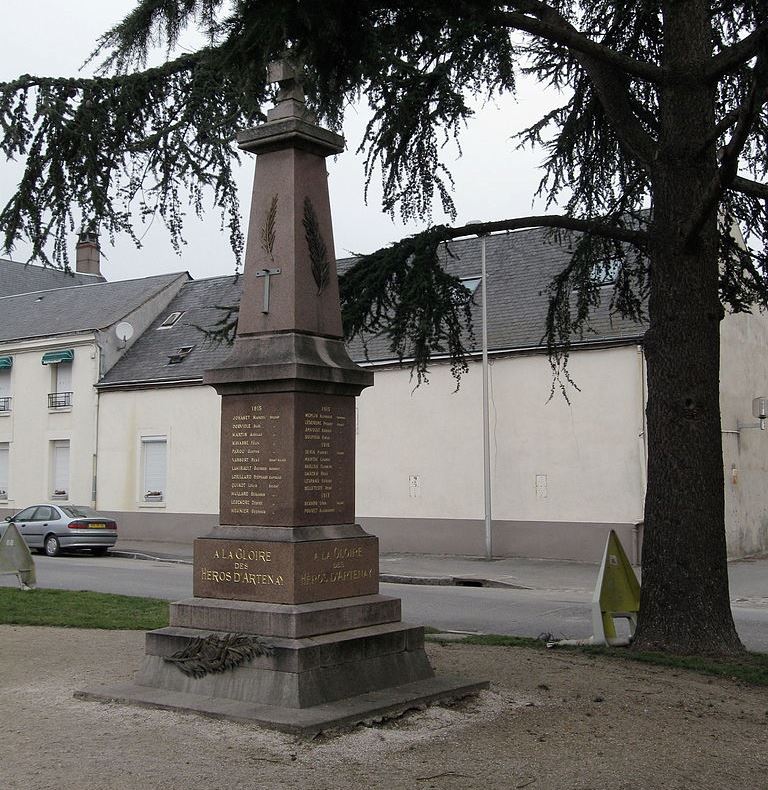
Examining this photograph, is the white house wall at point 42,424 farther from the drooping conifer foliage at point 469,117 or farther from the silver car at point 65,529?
the drooping conifer foliage at point 469,117

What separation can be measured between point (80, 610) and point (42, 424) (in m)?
19.3

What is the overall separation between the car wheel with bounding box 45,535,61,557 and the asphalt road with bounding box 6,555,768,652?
342cm

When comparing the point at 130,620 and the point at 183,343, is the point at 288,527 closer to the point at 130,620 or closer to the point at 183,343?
the point at 130,620

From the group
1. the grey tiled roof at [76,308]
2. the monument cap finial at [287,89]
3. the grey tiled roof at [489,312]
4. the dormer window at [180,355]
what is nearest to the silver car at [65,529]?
the grey tiled roof at [489,312]

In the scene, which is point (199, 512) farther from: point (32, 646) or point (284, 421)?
point (284, 421)

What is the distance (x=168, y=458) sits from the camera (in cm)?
2828

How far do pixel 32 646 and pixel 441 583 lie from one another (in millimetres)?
10031

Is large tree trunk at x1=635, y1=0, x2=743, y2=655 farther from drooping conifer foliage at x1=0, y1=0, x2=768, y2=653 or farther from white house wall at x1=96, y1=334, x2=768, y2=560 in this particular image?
white house wall at x1=96, y1=334, x2=768, y2=560

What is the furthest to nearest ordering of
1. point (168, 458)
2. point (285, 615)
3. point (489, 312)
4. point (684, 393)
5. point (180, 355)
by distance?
1. point (180, 355)
2. point (168, 458)
3. point (489, 312)
4. point (684, 393)
5. point (285, 615)

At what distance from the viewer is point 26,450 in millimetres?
31297

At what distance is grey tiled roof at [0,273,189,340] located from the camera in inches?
1241

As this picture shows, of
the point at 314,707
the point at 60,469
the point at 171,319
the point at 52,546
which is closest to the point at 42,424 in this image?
the point at 60,469

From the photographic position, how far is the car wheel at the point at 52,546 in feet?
82.2

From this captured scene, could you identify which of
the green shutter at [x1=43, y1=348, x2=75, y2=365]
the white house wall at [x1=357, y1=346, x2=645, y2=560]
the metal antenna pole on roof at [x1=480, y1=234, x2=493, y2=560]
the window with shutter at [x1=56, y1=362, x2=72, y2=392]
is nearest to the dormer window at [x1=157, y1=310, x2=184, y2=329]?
the green shutter at [x1=43, y1=348, x2=75, y2=365]
